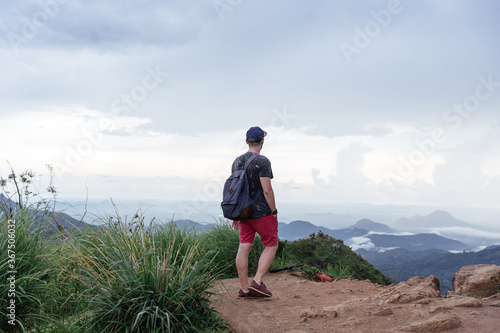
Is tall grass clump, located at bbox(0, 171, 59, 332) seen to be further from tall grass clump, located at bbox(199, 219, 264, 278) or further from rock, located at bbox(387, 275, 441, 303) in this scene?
rock, located at bbox(387, 275, 441, 303)

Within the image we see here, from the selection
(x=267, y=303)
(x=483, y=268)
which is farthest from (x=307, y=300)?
(x=483, y=268)

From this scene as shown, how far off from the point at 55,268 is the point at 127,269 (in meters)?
1.39

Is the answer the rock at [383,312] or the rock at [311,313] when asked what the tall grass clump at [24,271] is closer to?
the rock at [311,313]

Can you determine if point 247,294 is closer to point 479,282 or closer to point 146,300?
point 146,300

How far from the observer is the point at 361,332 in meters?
5.22

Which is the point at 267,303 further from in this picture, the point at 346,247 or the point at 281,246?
the point at 346,247

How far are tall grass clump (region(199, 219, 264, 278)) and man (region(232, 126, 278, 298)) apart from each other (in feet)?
7.19

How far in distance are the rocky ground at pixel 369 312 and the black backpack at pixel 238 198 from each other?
3.51 feet

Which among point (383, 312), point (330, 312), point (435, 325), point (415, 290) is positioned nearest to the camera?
point (435, 325)

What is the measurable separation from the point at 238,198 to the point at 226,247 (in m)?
3.19

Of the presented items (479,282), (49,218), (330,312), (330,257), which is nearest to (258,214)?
(330,312)

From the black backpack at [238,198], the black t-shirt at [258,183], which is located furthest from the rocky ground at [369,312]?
the black t-shirt at [258,183]

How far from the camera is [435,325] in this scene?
16.7 ft

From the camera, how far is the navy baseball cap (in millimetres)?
6383
